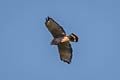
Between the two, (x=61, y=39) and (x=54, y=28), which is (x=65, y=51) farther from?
(x=54, y=28)

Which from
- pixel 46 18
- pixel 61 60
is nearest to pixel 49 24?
pixel 46 18

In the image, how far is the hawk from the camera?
2895cm

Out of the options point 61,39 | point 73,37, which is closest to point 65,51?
point 61,39

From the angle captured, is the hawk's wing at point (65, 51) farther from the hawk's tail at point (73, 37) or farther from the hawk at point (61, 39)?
the hawk's tail at point (73, 37)

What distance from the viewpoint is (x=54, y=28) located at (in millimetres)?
29109

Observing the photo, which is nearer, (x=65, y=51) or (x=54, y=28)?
(x=54, y=28)

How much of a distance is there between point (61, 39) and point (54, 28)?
703 mm

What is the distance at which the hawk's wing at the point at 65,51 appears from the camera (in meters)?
29.9

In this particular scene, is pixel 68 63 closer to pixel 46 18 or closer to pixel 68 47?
pixel 68 47

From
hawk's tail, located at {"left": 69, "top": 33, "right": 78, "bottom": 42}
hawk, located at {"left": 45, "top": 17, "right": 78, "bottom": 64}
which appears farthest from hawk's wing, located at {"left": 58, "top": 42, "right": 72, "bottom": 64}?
hawk's tail, located at {"left": 69, "top": 33, "right": 78, "bottom": 42}

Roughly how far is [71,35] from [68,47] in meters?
1.02

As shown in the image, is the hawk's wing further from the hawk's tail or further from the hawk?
the hawk's tail

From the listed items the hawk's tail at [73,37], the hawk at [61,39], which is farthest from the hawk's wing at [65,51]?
the hawk's tail at [73,37]

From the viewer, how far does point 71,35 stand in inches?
1145
